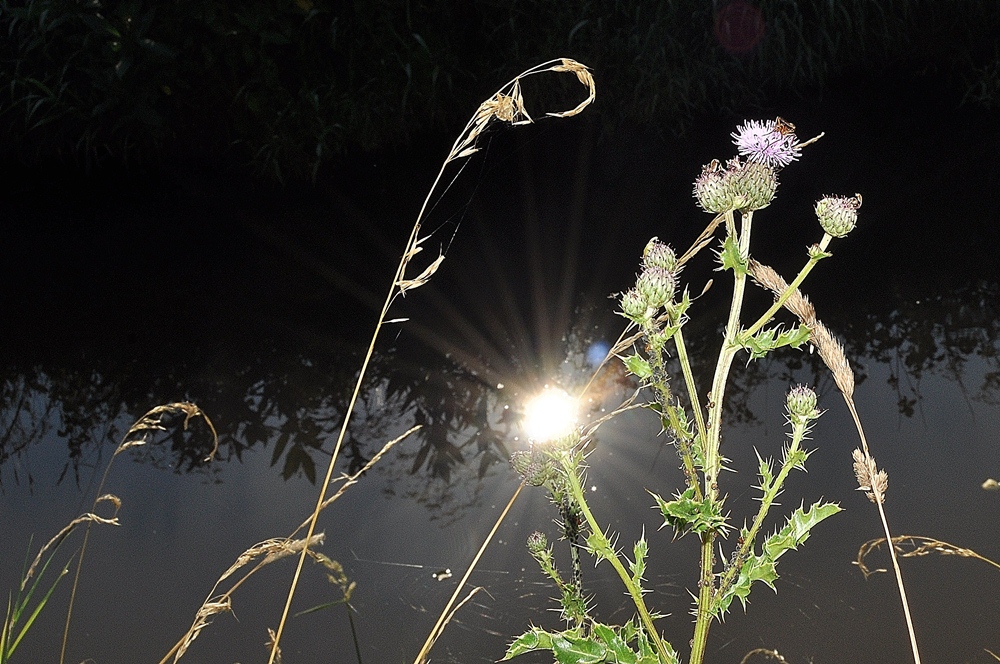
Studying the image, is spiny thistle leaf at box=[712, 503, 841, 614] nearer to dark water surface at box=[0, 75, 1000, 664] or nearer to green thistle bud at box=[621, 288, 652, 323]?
green thistle bud at box=[621, 288, 652, 323]

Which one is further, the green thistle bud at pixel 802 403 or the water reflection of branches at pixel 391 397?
the water reflection of branches at pixel 391 397

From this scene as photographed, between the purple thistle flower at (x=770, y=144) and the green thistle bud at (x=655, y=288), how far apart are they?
0.56 ft

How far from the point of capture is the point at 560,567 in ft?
5.34

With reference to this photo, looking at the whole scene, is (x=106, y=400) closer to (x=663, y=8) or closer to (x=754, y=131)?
(x=754, y=131)

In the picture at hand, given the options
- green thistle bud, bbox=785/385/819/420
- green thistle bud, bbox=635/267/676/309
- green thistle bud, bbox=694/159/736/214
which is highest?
green thistle bud, bbox=694/159/736/214

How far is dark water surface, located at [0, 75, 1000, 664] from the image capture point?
5.02 feet

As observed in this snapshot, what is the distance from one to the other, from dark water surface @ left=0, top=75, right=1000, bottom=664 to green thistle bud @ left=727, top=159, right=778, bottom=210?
775 millimetres

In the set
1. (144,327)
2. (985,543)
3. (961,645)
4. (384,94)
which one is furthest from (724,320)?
(384,94)

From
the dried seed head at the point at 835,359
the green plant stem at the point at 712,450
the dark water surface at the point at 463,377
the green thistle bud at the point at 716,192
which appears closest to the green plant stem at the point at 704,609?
the green plant stem at the point at 712,450

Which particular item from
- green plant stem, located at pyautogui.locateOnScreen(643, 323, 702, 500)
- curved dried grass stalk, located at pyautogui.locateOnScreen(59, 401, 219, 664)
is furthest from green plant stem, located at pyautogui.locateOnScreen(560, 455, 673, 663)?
curved dried grass stalk, located at pyautogui.locateOnScreen(59, 401, 219, 664)

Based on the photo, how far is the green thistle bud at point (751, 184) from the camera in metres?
0.91

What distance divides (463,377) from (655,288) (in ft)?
5.23

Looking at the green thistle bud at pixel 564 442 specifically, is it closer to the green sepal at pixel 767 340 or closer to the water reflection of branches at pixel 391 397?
the green sepal at pixel 767 340

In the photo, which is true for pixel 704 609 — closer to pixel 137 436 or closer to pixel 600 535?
pixel 600 535
